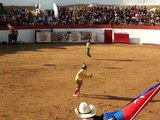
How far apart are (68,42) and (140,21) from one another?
6.96 metres

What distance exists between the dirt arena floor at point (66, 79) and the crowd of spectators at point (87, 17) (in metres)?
4.72

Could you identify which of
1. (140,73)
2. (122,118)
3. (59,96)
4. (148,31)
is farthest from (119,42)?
(122,118)

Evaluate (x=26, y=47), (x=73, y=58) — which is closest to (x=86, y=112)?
(x=73, y=58)

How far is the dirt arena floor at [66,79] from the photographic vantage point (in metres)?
13.4

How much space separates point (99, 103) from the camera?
14180 millimetres

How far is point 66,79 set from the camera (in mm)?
18219

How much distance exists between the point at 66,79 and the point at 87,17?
1814cm

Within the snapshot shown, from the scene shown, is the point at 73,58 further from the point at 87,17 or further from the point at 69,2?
the point at 69,2

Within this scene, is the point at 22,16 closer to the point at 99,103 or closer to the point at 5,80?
the point at 5,80

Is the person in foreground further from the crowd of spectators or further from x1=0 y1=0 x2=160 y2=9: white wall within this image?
x1=0 y1=0 x2=160 y2=9: white wall

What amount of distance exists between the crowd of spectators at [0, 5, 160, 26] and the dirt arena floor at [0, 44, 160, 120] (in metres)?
4.72

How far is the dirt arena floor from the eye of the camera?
13.4 m

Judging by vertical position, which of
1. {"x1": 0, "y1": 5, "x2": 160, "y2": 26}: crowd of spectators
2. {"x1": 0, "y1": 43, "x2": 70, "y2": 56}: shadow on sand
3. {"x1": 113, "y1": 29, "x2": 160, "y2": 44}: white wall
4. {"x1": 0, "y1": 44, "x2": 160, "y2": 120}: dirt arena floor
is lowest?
{"x1": 0, "y1": 44, "x2": 160, "y2": 120}: dirt arena floor

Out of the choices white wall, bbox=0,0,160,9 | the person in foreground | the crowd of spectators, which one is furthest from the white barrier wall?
the person in foreground
